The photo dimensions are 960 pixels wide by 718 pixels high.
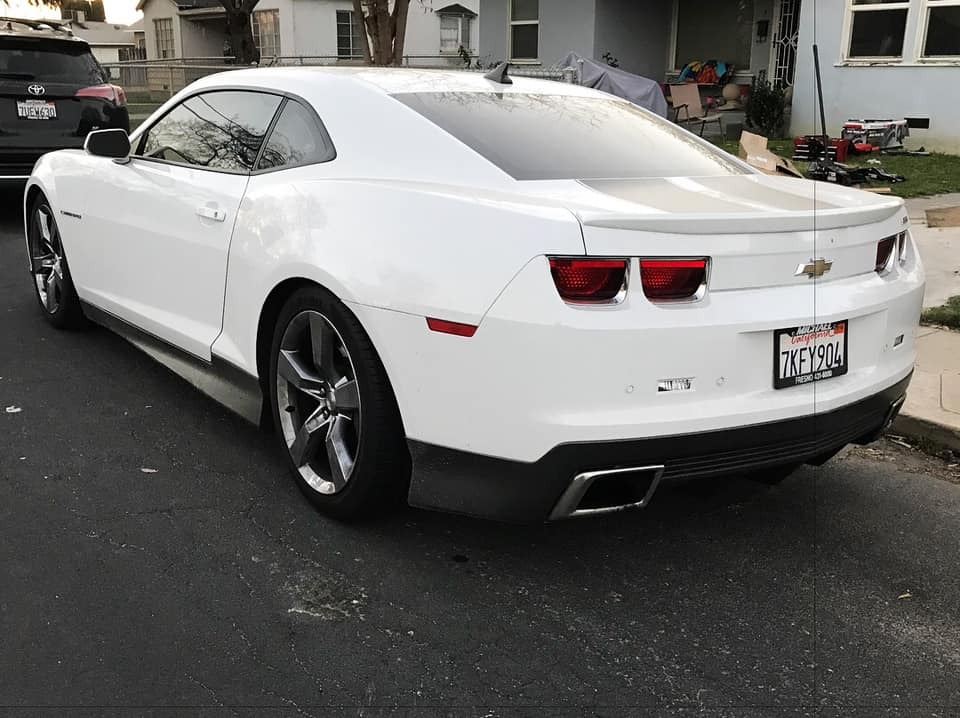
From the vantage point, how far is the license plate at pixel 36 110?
9.49 m

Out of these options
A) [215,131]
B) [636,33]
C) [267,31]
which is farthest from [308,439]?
[267,31]

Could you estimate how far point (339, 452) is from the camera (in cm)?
343

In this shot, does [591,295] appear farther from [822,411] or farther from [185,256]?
[185,256]

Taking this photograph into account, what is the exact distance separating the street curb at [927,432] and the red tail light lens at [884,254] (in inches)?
48.2

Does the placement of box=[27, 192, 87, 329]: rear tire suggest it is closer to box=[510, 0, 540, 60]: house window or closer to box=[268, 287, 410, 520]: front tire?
box=[268, 287, 410, 520]: front tire

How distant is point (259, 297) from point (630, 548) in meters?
1.61

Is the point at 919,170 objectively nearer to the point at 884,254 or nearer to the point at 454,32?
the point at 884,254

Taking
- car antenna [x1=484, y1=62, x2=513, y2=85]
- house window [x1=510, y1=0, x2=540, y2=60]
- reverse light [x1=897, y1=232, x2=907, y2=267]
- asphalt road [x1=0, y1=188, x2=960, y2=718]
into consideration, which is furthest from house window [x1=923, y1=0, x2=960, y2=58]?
reverse light [x1=897, y1=232, x2=907, y2=267]

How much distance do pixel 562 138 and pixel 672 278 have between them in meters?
1.08

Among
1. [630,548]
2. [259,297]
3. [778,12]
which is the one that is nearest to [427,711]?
[630,548]

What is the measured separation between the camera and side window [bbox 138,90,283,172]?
4.06 m

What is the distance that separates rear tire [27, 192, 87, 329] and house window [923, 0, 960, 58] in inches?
546

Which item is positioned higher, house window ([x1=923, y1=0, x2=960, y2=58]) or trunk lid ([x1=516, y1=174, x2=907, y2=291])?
house window ([x1=923, y1=0, x2=960, y2=58])

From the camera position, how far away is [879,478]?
414 centimetres
